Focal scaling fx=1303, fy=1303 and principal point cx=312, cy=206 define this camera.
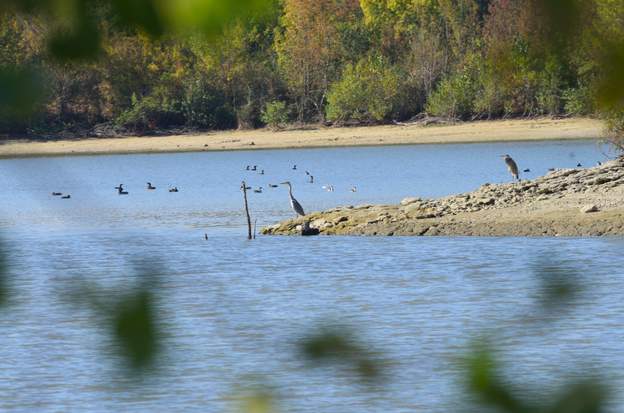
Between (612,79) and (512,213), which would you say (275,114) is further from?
(612,79)

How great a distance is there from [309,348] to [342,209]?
21873 mm

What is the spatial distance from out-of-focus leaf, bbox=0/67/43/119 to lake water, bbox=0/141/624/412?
0.06m

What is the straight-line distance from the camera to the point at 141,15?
3.43 ft

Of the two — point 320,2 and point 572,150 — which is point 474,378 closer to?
point 320,2

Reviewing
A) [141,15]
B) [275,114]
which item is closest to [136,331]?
[141,15]

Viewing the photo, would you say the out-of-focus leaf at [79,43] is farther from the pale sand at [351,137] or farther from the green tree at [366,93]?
the green tree at [366,93]

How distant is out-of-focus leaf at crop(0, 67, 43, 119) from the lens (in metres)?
1.02

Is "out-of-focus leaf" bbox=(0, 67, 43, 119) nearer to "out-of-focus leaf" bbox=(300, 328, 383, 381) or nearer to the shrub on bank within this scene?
"out-of-focus leaf" bbox=(300, 328, 383, 381)

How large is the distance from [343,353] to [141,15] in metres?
0.33

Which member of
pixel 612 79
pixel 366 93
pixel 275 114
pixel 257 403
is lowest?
pixel 275 114

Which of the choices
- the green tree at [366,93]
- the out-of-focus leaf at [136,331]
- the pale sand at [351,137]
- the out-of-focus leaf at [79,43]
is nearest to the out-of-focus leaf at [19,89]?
the out-of-focus leaf at [79,43]

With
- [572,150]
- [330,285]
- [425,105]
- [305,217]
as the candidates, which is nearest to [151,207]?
[305,217]

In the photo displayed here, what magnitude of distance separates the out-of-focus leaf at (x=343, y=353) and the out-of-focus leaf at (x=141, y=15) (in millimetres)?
298

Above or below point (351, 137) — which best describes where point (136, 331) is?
above
